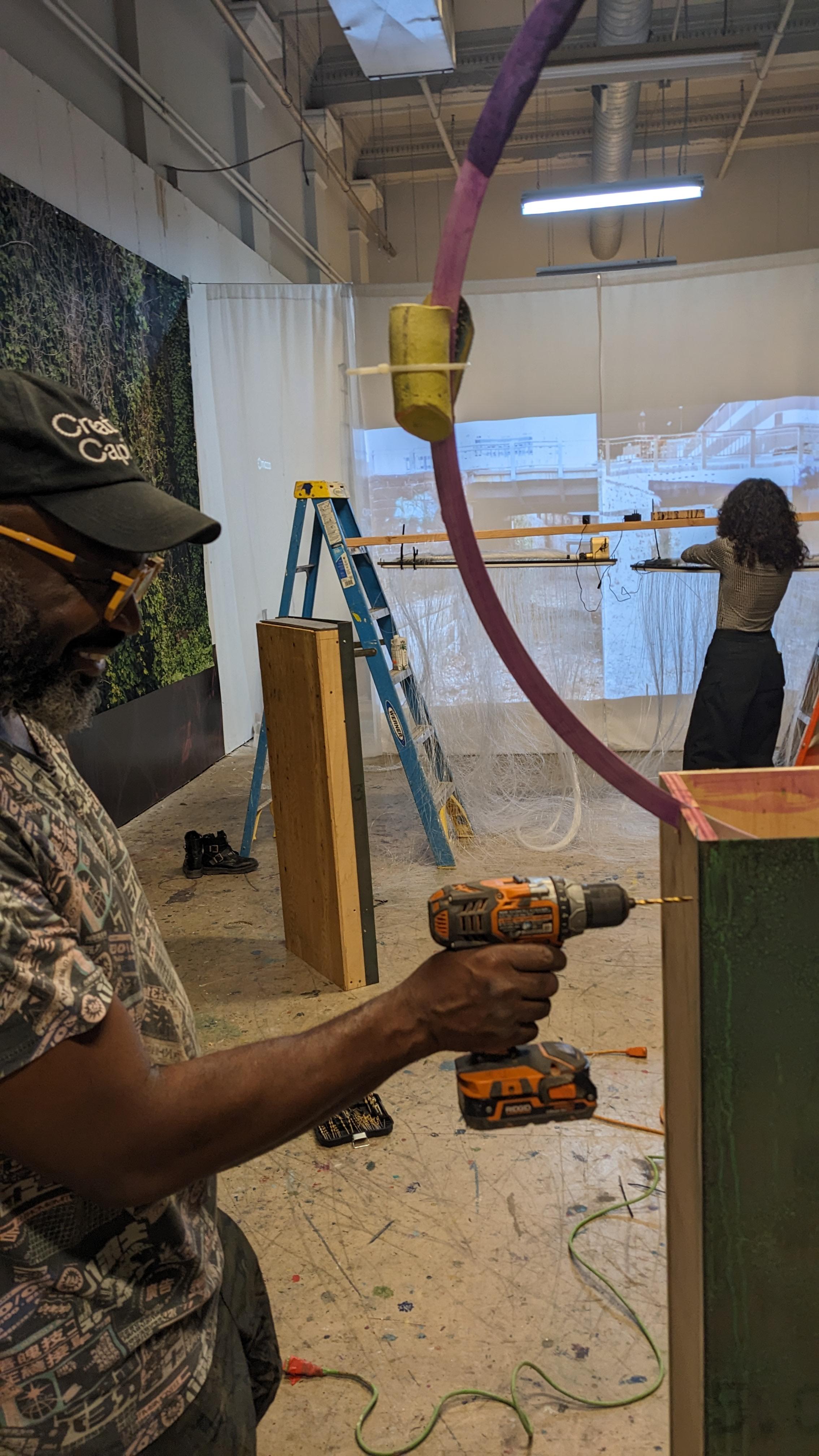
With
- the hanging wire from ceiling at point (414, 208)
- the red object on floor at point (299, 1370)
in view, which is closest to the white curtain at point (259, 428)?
the red object on floor at point (299, 1370)

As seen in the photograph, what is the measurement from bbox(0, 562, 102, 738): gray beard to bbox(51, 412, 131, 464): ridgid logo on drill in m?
0.12

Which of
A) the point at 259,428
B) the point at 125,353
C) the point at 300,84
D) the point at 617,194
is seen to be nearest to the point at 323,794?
the point at 125,353

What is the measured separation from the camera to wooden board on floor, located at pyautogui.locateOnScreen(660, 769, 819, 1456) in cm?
83

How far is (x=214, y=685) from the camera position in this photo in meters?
5.89

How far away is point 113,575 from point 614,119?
7.85 metres

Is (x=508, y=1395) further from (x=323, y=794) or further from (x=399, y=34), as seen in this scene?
(x=399, y=34)

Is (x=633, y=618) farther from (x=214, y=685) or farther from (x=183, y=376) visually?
(x=183, y=376)

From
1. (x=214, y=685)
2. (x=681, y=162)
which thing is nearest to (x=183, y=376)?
(x=214, y=685)

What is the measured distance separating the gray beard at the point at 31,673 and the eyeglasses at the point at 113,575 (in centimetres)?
3

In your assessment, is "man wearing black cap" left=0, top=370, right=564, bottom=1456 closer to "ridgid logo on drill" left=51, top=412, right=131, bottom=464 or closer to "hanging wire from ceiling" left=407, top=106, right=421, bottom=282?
"ridgid logo on drill" left=51, top=412, right=131, bottom=464

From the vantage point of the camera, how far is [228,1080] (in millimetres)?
825

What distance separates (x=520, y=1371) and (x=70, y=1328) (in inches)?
44.8

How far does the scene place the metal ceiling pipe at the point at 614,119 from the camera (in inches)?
233

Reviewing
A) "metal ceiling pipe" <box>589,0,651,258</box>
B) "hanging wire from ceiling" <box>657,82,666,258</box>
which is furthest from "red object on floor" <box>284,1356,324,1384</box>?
"hanging wire from ceiling" <box>657,82,666,258</box>
